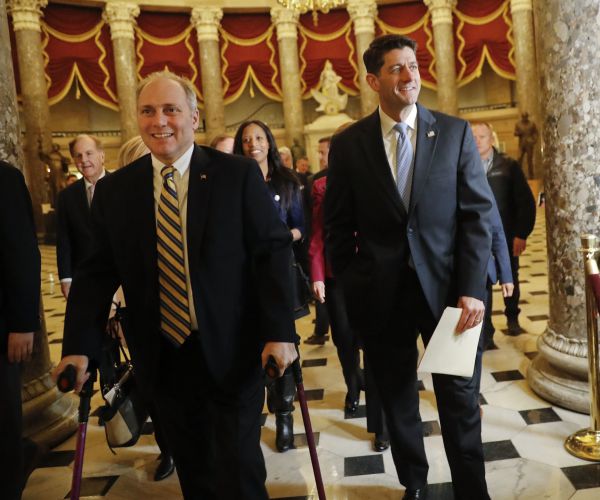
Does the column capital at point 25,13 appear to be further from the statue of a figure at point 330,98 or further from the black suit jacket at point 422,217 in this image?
the black suit jacket at point 422,217

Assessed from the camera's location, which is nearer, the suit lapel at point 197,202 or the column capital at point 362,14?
the suit lapel at point 197,202

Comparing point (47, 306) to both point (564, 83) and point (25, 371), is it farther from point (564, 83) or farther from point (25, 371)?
point (564, 83)

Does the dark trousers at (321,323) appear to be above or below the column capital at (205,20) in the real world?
below

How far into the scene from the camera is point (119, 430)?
86.8 inches

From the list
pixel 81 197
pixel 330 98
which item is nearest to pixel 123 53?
pixel 330 98

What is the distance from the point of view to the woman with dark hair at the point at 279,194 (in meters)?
3.25

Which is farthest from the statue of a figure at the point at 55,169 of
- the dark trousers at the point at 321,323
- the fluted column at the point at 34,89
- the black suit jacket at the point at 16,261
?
the black suit jacket at the point at 16,261

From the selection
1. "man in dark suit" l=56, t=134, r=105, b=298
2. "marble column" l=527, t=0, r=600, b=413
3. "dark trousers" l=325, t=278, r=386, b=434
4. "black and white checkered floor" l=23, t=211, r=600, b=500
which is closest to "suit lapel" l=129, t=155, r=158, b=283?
"black and white checkered floor" l=23, t=211, r=600, b=500

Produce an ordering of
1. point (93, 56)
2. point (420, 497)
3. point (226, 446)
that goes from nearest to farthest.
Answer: point (226, 446) → point (420, 497) → point (93, 56)

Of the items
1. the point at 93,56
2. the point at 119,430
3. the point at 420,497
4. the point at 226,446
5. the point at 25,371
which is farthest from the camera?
the point at 93,56

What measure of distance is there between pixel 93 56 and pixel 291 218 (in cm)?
1648

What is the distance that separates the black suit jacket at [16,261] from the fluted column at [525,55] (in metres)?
17.1

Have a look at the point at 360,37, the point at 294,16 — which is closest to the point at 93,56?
the point at 294,16

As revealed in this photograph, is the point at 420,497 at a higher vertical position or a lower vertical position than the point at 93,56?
lower
